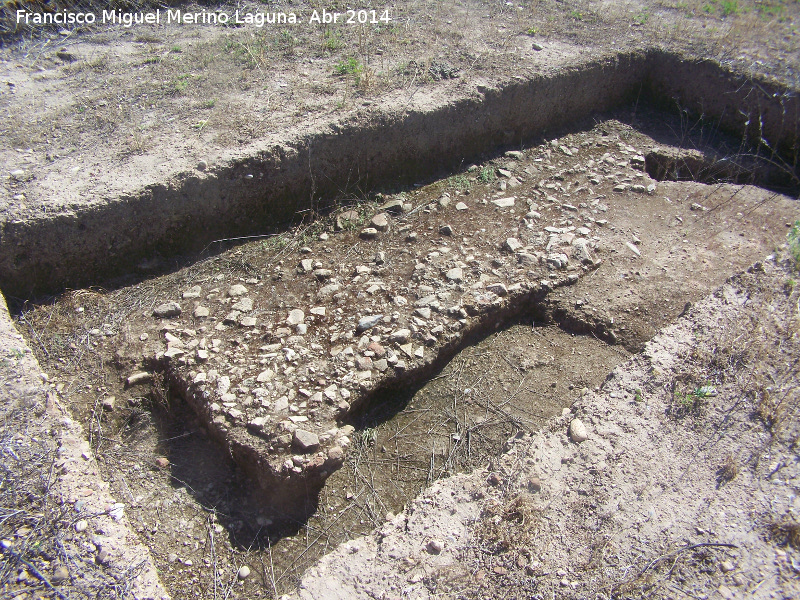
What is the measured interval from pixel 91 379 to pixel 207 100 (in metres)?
1.98

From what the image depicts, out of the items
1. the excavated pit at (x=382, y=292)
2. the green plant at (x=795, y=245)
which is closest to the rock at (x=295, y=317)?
the excavated pit at (x=382, y=292)

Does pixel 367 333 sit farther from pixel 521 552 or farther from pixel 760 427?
pixel 760 427

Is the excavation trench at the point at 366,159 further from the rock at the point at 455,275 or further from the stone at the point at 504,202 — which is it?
the rock at the point at 455,275

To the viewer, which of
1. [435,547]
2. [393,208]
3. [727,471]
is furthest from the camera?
[393,208]

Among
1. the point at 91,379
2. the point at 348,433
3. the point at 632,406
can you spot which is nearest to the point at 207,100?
the point at 91,379

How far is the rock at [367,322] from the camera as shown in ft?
9.19

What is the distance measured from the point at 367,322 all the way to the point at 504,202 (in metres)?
1.40

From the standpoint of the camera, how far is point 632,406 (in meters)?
2.36

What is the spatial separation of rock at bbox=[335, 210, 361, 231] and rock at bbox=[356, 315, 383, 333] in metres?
0.82

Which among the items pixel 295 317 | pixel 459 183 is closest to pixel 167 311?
pixel 295 317

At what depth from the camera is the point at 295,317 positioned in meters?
2.88

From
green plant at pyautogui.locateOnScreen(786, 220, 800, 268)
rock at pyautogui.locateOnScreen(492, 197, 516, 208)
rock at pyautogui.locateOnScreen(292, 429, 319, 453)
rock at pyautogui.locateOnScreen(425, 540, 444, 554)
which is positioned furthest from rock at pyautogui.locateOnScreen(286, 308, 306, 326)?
green plant at pyautogui.locateOnScreen(786, 220, 800, 268)

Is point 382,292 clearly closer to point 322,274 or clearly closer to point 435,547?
point 322,274

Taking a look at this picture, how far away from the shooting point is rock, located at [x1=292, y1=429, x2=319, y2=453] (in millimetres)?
2307
